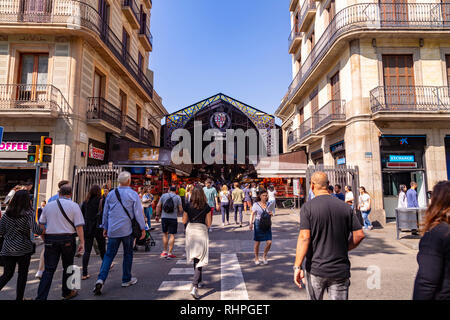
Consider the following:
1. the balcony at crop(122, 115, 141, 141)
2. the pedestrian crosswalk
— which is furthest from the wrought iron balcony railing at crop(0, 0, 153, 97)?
the pedestrian crosswalk

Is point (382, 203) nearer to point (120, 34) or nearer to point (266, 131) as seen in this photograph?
point (266, 131)

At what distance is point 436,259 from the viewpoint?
172 cm

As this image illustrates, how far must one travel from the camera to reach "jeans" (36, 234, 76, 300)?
11.3 feet

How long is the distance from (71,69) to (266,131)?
15.0 metres

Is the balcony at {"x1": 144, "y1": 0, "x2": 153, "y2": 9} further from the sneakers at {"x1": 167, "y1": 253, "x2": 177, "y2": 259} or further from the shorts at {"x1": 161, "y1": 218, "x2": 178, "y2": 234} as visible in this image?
the sneakers at {"x1": 167, "y1": 253, "x2": 177, "y2": 259}

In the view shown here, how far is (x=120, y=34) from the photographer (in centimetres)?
1606

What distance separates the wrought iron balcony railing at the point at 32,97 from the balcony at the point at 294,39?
56.1 ft

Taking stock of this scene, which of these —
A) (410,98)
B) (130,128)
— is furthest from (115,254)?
(130,128)

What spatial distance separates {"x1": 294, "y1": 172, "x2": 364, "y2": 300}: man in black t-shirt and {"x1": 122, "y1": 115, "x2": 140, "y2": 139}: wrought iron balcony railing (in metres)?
15.5

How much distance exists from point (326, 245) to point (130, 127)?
16830 millimetres

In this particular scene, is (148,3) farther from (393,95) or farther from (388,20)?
(393,95)
